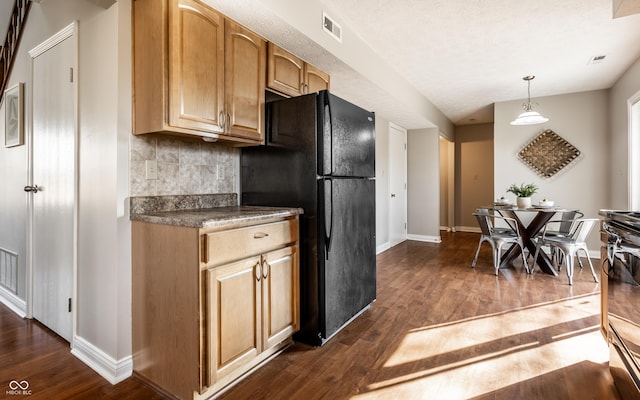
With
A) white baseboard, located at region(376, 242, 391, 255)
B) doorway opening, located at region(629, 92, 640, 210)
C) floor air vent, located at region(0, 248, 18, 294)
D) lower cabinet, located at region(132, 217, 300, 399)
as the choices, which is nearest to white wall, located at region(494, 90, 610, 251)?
doorway opening, located at region(629, 92, 640, 210)

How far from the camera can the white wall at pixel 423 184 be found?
20.2 ft

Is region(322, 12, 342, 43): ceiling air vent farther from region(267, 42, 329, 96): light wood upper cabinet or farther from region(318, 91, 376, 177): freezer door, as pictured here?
region(318, 91, 376, 177): freezer door

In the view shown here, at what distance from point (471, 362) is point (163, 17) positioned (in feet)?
8.53

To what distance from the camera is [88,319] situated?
1.97 m

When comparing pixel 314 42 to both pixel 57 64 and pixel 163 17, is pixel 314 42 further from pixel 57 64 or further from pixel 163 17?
pixel 57 64

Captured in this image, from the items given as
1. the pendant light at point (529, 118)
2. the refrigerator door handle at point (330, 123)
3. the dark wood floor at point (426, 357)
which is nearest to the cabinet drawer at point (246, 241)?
the refrigerator door handle at point (330, 123)

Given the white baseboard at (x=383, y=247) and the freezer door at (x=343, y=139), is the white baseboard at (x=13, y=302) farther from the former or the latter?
the white baseboard at (x=383, y=247)

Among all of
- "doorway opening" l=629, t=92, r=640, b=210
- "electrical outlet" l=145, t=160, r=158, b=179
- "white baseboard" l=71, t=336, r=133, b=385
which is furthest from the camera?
"doorway opening" l=629, t=92, r=640, b=210

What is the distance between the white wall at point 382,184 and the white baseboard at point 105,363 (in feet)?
12.5

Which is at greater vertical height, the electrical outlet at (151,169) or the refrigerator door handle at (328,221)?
the electrical outlet at (151,169)

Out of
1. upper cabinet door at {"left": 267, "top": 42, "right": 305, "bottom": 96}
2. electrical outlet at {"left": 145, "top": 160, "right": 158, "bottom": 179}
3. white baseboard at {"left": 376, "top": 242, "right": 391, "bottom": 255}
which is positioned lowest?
white baseboard at {"left": 376, "top": 242, "right": 391, "bottom": 255}

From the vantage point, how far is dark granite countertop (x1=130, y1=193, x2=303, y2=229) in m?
1.58

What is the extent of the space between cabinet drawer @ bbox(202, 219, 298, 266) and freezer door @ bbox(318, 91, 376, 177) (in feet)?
1.50

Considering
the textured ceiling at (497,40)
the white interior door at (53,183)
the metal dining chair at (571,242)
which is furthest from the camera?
the metal dining chair at (571,242)
